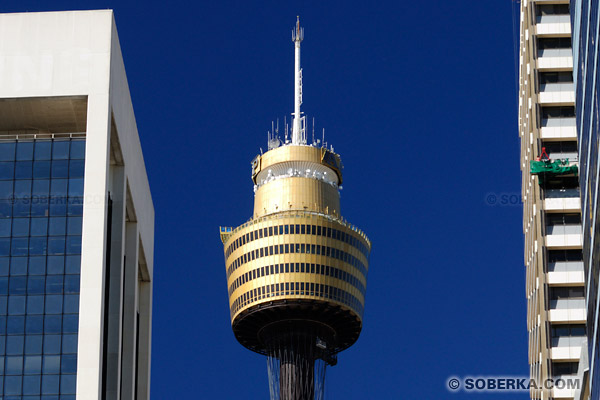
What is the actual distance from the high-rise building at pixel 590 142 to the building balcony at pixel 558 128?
54.7 meters

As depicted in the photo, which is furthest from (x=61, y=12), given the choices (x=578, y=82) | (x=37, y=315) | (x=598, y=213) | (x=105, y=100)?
(x=598, y=213)

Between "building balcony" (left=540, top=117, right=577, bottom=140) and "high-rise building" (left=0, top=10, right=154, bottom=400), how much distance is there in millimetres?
44601

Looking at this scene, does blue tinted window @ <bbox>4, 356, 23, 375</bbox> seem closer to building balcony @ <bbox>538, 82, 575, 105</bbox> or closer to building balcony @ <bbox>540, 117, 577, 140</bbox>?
building balcony @ <bbox>540, 117, 577, 140</bbox>

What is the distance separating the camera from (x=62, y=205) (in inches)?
3873

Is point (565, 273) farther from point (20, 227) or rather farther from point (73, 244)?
point (20, 227)

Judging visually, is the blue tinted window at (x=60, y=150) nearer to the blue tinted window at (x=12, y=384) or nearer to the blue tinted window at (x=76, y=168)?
the blue tinted window at (x=76, y=168)

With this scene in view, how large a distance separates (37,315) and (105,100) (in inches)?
586

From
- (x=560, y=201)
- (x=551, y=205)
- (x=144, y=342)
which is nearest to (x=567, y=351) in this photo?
(x=551, y=205)

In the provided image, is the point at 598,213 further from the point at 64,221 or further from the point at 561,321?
the point at 561,321

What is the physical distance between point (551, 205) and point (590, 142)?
199ft

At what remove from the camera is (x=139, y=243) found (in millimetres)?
115250

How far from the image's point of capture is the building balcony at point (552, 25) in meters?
140

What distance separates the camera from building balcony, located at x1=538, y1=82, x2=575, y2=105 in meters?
137

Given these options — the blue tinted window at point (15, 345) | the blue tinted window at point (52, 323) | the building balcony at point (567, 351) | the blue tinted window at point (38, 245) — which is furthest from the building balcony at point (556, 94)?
the blue tinted window at point (15, 345)
